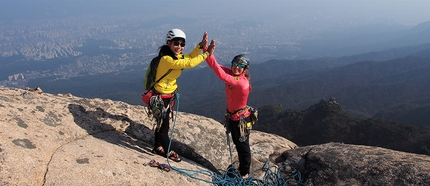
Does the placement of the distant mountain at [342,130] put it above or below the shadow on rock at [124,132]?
below

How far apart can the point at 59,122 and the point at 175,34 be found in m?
3.54

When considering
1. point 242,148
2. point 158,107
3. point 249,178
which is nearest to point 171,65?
point 158,107

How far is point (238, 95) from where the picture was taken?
6602mm

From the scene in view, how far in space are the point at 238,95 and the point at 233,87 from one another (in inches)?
9.1

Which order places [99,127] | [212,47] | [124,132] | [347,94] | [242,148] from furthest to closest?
1. [347,94]
2. [124,132]
3. [99,127]
4. [242,148]
5. [212,47]

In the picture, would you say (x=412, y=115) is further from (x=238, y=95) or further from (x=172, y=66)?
(x=172, y=66)

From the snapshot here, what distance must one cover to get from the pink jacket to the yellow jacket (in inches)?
12.5

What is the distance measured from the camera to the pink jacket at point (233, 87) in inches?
242

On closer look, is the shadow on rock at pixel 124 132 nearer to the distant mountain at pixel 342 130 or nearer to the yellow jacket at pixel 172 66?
the yellow jacket at pixel 172 66

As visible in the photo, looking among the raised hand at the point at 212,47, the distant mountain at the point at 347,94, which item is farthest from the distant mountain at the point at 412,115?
the raised hand at the point at 212,47

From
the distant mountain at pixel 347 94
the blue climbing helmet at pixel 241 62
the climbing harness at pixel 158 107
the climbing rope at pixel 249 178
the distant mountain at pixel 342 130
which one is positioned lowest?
the distant mountain at pixel 347 94

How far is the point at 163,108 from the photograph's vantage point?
21.6ft

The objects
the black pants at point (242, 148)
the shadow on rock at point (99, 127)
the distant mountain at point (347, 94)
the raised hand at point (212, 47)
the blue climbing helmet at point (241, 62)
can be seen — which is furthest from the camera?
the distant mountain at point (347, 94)

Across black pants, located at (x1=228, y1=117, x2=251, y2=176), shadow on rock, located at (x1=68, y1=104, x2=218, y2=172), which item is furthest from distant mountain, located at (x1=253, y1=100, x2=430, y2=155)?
shadow on rock, located at (x1=68, y1=104, x2=218, y2=172)
